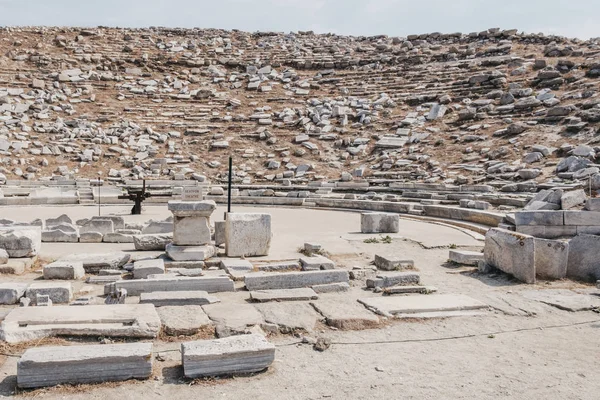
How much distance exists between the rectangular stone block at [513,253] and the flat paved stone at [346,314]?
2.61 m

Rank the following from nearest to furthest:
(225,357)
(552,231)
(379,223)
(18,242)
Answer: (225,357), (18,242), (552,231), (379,223)

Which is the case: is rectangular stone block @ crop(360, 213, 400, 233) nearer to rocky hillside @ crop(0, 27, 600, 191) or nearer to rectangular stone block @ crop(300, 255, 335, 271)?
rectangular stone block @ crop(300, 255, 335, 271)

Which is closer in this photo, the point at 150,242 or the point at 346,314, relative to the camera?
the point at 346,314

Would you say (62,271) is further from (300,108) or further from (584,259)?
(300,108)

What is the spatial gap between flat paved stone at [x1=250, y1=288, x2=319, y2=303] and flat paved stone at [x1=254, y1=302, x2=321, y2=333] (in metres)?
0.15

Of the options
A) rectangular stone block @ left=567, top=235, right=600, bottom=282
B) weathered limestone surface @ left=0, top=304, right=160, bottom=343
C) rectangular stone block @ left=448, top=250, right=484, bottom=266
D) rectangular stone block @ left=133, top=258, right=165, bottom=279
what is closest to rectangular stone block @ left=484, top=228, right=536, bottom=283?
rectangular stone block @ left=448, top=250, right=484, bottom=266

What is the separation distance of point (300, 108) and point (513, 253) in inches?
851

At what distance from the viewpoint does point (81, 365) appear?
4.08 meters

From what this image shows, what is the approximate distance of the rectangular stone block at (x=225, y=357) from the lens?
4.22 metres

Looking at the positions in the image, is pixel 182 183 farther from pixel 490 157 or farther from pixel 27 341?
pixel 27 341

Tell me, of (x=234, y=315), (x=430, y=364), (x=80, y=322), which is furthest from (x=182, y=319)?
(x=430, y=364)

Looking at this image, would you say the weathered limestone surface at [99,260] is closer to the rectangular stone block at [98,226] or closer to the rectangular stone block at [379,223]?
the rectangular stone block at [98,226]

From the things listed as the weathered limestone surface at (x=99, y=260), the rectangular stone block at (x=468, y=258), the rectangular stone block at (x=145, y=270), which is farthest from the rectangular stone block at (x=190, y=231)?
the rectangular stone block at (x=468, y=258)

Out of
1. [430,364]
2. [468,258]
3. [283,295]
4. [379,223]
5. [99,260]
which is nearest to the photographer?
[430,364]
